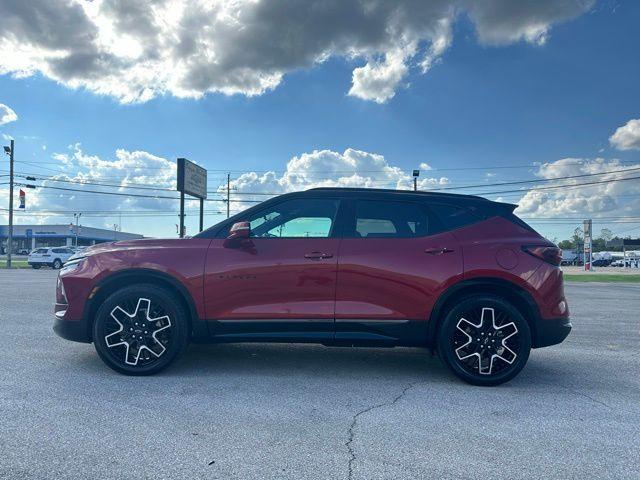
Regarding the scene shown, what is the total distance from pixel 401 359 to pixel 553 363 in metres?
1.76

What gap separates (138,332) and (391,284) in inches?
95.4

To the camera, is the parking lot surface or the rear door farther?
the rear door

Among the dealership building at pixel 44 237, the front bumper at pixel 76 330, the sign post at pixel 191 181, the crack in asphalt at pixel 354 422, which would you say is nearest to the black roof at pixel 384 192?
the crack in asphalt at pixel 354 422

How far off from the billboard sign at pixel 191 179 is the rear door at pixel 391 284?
23.9 meters

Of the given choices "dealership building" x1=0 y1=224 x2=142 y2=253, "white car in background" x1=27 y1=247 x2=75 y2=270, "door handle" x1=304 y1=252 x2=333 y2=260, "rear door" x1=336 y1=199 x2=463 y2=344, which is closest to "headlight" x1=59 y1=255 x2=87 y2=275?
"door handle" x1=304 y1=252 x2=333 y2=260

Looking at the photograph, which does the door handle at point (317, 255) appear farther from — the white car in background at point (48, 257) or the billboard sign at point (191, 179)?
the white car in background at point (48, 257)

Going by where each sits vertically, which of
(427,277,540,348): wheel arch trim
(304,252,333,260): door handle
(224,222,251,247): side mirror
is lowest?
(427,277,540,348): wheel arch trim

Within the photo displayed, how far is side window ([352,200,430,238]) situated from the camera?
4305mm

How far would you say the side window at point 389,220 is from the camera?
430 centimetres

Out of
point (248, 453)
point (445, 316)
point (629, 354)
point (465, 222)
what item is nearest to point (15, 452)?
point (248, 453)

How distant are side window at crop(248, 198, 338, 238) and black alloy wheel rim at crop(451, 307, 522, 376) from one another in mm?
1572

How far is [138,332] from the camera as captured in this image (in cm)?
416

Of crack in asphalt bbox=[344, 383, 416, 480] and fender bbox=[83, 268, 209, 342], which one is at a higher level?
fender bbox=[83, 268, 209, 342]

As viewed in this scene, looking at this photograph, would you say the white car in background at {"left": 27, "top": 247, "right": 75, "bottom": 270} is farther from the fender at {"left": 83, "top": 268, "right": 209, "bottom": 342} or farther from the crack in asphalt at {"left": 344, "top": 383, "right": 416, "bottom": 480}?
the crack in asphalt at {"left": 344, "top": 383, "right": 416, "bottom": 480}
